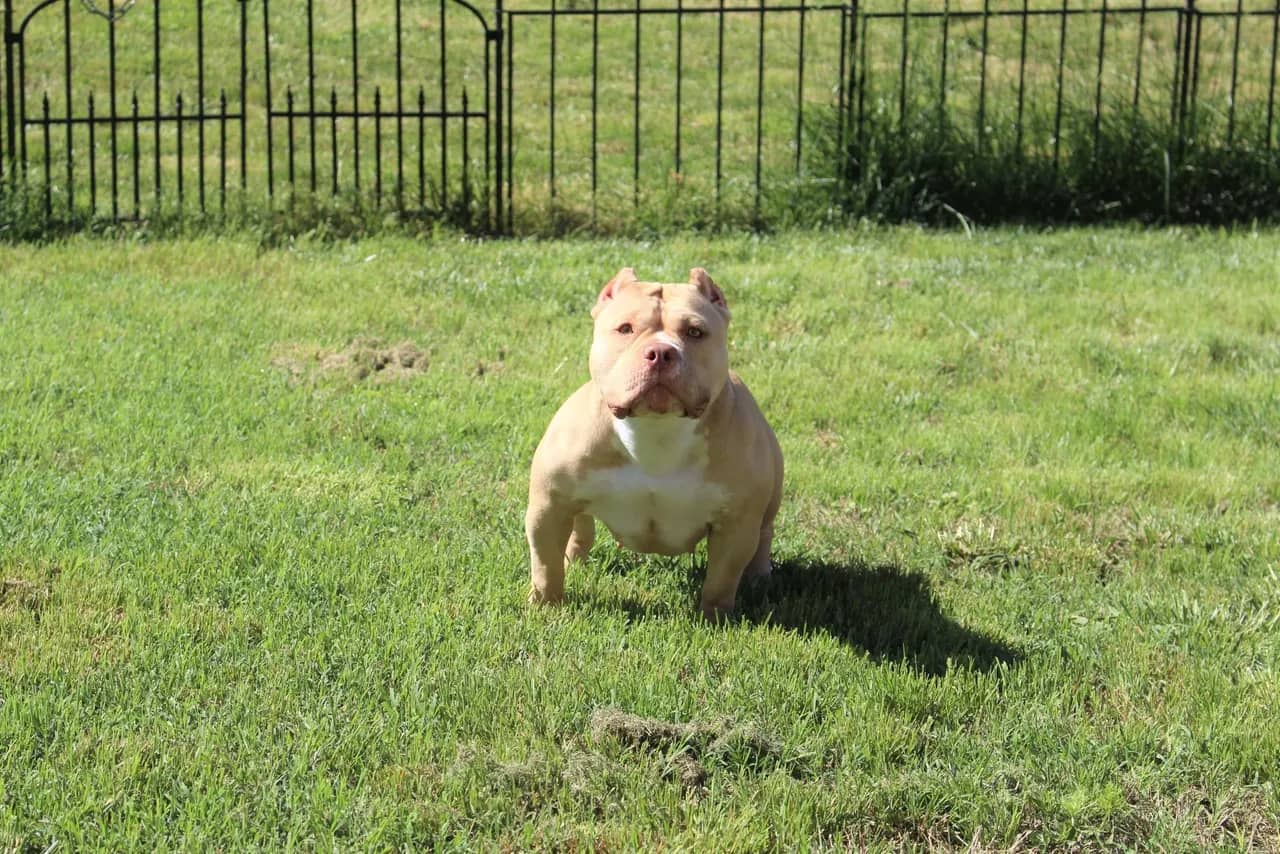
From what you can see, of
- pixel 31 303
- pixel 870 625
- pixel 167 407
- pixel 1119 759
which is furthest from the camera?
pixel 31 303

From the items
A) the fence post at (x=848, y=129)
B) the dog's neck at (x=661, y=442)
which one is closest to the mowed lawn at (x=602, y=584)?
the dog's neck at (x=661, y=442)

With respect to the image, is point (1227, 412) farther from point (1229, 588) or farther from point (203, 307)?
point (203, 307)

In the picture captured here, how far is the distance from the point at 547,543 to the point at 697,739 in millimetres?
901

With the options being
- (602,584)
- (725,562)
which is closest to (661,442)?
(725,562)

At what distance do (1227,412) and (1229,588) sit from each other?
6.91 ft

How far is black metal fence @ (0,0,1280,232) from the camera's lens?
10133 millimetres

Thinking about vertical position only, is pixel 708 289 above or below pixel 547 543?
above

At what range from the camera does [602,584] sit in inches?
185

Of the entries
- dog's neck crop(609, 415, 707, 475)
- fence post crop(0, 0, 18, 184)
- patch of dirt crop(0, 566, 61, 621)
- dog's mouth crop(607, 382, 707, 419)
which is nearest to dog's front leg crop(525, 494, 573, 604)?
dog's neck crop(609, 415, 707, 475)

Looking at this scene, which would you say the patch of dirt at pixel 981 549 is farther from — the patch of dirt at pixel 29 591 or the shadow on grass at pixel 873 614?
the patch of dirt at pixel 29 591

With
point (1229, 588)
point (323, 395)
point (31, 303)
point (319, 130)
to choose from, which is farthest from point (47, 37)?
point (1229, 588)

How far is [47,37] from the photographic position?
51.3 feet

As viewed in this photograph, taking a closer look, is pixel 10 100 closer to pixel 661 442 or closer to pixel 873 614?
pixel 661 442

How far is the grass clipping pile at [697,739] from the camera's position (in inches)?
138
